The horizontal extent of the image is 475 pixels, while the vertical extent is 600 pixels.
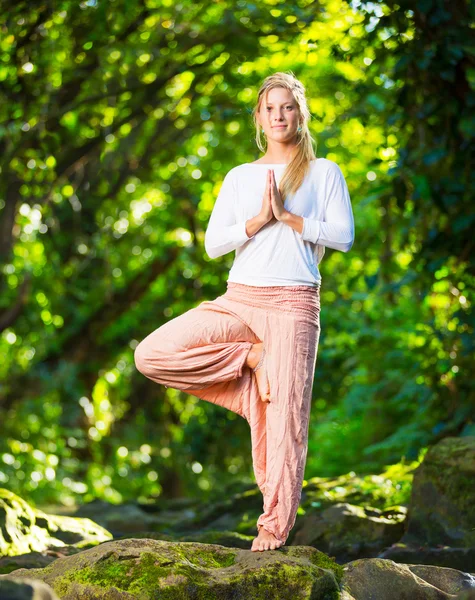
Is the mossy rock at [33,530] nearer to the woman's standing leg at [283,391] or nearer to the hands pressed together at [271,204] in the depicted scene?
the woman's standing leg at [283,391]

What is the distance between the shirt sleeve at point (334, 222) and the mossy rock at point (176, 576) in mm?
1394

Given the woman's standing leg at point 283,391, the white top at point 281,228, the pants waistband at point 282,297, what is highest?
the white top at point 281,228

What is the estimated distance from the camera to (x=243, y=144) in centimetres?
1377

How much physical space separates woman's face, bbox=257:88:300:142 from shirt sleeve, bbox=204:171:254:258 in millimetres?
297

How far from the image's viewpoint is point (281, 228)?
4.65 metres

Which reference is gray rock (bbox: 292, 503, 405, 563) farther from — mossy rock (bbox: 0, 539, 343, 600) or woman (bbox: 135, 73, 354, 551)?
mossy rock (bbox: 0, 539, 343, 600)

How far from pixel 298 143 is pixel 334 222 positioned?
16.5 inches

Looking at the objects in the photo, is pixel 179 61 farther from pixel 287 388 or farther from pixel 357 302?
pixel 287 388

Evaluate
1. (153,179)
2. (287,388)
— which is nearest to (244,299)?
(287,388)

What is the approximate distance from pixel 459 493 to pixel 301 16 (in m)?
5.26

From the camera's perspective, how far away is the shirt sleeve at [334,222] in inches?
181

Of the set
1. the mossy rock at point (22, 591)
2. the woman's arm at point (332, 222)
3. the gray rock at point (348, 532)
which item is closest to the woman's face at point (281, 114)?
the woman's arm at point (332, 222)

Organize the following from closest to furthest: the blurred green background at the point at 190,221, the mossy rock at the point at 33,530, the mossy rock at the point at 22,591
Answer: the mossy rock at the point at 22,591 → the mossy rock at the point at 33,530 → the blurred green background at the point at 190,221

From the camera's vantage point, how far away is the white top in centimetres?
464
